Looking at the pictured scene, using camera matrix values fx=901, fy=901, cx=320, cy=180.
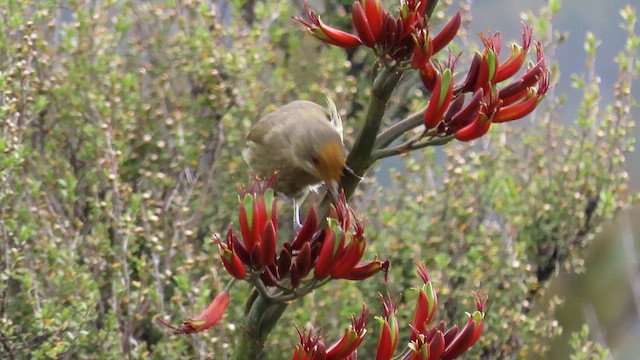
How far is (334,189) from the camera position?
138 centimetres

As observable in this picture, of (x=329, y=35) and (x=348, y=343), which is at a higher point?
(x=329, y=35)

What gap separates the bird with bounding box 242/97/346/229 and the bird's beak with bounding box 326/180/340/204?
10cm

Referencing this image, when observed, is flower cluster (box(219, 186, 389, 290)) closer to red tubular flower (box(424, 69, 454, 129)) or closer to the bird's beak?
the bird's beak

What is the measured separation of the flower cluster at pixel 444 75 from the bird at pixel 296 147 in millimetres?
250

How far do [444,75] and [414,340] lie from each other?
38 centimetres

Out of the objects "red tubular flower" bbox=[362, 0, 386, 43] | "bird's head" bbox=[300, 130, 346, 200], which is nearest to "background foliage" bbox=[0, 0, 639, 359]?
"bird's head" bbox=[300, 130, 346, 200]

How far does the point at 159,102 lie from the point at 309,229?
2.37m

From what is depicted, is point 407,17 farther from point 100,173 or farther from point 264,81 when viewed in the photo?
point 264,81

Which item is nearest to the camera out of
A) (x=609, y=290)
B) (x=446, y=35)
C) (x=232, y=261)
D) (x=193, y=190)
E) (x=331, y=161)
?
(x=232, y=261)

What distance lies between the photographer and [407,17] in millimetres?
1286

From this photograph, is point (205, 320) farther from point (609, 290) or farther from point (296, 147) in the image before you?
point (609, 290)

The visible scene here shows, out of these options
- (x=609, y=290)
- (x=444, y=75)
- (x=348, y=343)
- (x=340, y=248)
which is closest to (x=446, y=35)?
(x=444, y=75)

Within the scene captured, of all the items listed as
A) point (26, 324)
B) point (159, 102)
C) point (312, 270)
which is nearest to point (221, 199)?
point (159, 102)

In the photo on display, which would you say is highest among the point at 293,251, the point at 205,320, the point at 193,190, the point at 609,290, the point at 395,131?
the point at 395,131
